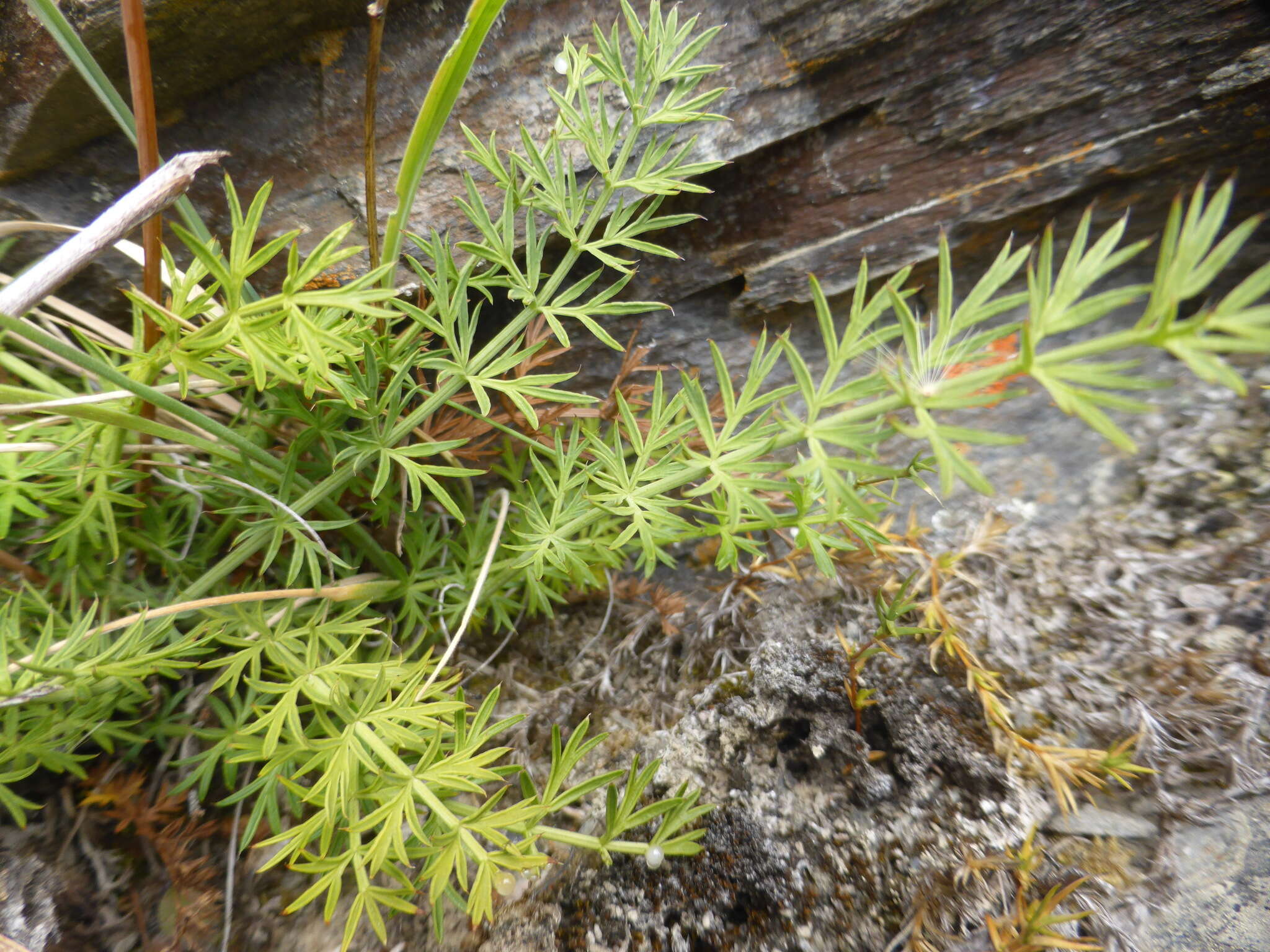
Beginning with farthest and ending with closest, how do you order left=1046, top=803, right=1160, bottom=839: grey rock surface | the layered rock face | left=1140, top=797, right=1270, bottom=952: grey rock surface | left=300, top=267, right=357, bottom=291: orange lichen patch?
left=300, top=267, right=357, bottom=291: orange lichen patch
the layered rock face
left=1046, top=803, right=1160, bottom=839: grey rock surface
left=1140, top=797, right=1270, bottom=952: grey rock surface

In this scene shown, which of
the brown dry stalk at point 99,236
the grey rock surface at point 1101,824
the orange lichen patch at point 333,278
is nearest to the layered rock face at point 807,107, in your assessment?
the orange lichen patch at point 333,278

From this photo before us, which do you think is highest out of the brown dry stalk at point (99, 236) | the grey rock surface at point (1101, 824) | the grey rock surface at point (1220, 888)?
the brown dry stalk at point (99, 236)

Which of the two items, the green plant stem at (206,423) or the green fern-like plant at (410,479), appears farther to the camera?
the green plant stem at (206,423)

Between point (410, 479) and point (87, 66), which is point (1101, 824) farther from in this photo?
point (87, 66)

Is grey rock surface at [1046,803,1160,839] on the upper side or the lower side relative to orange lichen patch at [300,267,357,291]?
lower

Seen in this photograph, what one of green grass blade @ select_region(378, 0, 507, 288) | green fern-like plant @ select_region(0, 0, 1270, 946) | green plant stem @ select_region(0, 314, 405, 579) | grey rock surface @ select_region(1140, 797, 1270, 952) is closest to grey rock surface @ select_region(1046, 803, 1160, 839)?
grey rock surface @ select_region(1140, 797, 1270, 952)

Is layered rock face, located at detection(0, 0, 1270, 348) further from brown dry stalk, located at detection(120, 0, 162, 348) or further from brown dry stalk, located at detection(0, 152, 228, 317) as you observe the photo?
brown dry stalk, located at detection(0, 152, 228, 317)

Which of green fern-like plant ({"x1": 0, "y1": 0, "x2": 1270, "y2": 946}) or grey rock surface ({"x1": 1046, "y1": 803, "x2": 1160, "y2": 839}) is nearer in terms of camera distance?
green fern-like plant ({"x1": 0, "y1": 0, "x2": 1270, "y2": 946})

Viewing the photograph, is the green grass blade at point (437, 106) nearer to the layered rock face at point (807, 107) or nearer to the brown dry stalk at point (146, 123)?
the brown dry stalk at point (146, 123)
